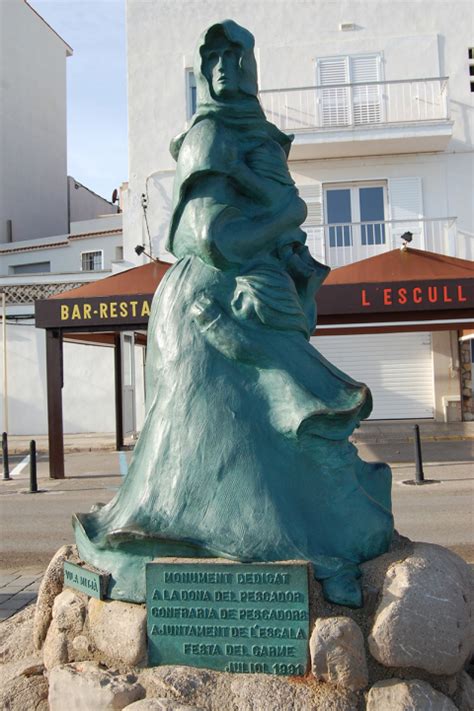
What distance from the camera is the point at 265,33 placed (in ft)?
60.4

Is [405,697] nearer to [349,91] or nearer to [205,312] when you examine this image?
[205,312]

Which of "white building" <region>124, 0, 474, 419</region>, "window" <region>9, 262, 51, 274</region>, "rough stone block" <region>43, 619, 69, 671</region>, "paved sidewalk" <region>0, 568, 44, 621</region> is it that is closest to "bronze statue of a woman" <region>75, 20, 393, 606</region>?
"rough stone block" <region>43, 619, 69, 671</region>

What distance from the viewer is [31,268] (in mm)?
22516

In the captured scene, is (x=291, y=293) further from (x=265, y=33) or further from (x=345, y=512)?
(x=265, y=33)

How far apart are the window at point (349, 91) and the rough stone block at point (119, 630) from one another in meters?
16.4

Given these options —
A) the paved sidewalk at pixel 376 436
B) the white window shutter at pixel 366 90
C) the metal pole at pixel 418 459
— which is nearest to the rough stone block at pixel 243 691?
the metal pole at pixel 418 459

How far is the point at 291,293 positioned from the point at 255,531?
109 cm

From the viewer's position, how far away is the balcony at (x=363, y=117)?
17125 millimetres

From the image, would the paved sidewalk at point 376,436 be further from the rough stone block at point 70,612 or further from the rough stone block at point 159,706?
the rough stone block at point 159,706

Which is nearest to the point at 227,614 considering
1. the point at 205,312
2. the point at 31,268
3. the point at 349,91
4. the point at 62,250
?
the point at 205,312

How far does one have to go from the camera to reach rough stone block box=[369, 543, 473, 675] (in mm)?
2549

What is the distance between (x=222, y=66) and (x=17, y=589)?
4009mm

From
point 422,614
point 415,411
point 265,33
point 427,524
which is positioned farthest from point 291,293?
point 265,33

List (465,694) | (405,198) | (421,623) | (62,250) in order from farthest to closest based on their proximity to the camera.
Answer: (62,250), (405,198), (465,694), (421,623)
